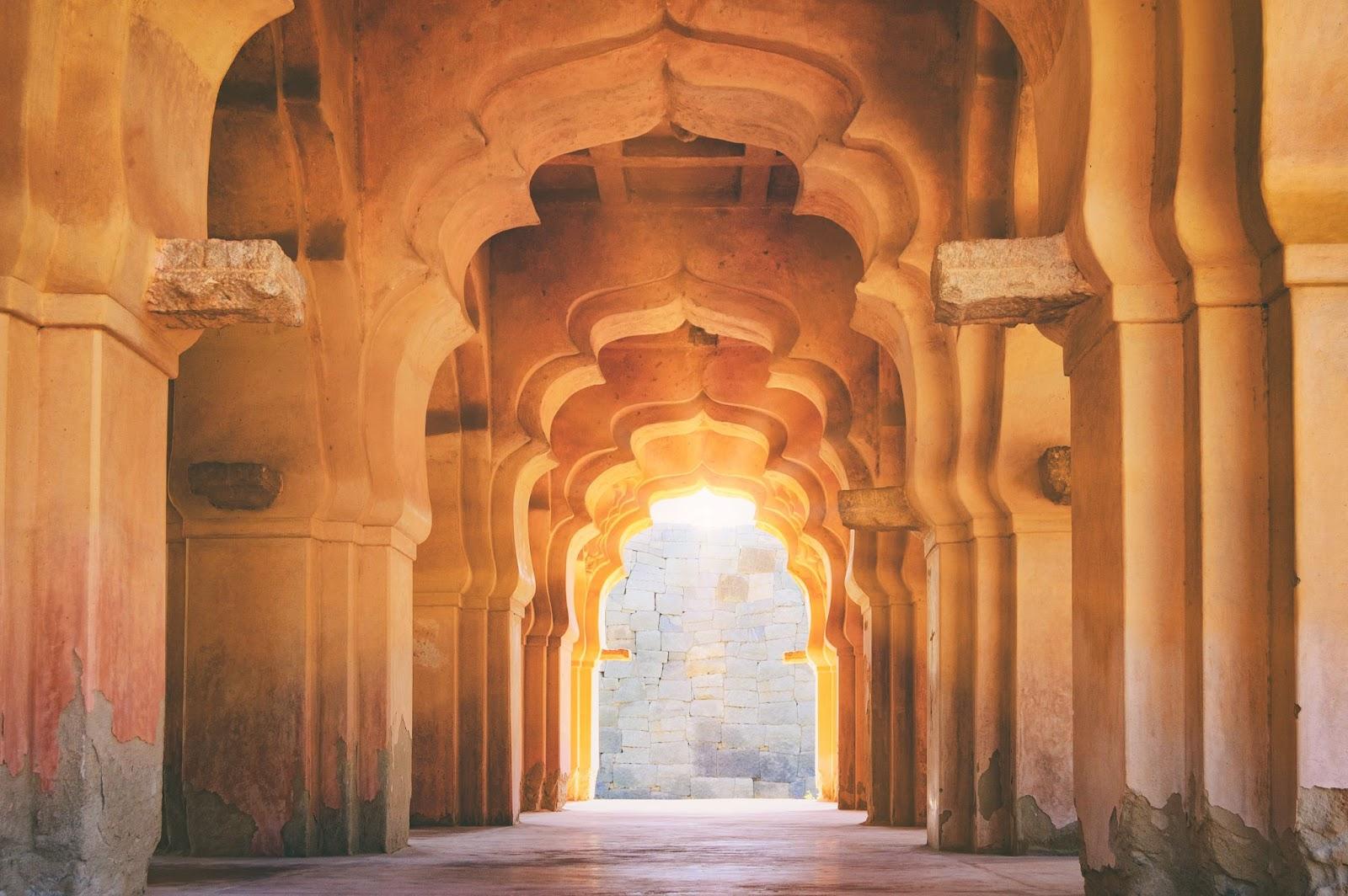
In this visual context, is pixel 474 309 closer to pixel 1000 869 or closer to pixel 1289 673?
pixel 1000 869

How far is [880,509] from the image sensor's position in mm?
10688

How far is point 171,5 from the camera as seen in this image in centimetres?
567

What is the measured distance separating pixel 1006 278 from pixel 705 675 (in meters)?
24.8

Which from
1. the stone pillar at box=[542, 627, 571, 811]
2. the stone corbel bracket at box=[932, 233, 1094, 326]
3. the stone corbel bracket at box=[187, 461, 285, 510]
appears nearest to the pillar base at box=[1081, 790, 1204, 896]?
the stone corbel bracket at box=[932, 233, 1094, 326]

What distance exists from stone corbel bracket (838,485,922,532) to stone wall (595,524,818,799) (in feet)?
60.6

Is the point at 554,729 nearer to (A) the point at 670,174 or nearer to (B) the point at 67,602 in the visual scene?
(A) the point at 670,174

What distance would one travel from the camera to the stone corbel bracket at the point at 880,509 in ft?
35.0

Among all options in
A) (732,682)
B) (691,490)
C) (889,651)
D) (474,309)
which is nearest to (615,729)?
(732,682)

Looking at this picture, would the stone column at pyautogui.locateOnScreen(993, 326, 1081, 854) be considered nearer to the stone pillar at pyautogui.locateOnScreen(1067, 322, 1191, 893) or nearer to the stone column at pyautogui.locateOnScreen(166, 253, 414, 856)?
the stone pillar at pyautogui.locateOnScreen(1067, 322, 1191, 893)

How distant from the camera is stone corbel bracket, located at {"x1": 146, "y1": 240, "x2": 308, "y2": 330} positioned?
213 inches

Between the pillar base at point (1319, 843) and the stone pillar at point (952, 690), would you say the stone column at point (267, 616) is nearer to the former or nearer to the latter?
the stone pillar at point (952, 690)

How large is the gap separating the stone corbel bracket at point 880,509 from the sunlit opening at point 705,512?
1252 cm

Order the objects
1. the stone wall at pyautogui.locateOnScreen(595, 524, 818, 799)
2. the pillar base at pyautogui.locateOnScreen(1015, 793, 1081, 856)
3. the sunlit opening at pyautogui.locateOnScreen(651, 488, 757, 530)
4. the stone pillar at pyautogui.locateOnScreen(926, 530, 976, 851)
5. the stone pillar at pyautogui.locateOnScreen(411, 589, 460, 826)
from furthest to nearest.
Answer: the stone wall at pyautogui.locateOnScreen(595, 524, 818, 799) → the sunlit opening at pyautogui.locateOnScreen(651, 488, 757, 530) → the stone pillar at pyautogui.locateOnScreen(411, 589, 460, 826) → the stone pillar at pyautogui.locateOnScreen(926, 530, 976, 851) → the pillar base at pyautogui.locateOnScreen(1015, 793, 1081, 856)

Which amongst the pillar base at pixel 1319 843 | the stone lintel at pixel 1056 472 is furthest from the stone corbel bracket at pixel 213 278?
the stone lintel at pixel 1056 472
